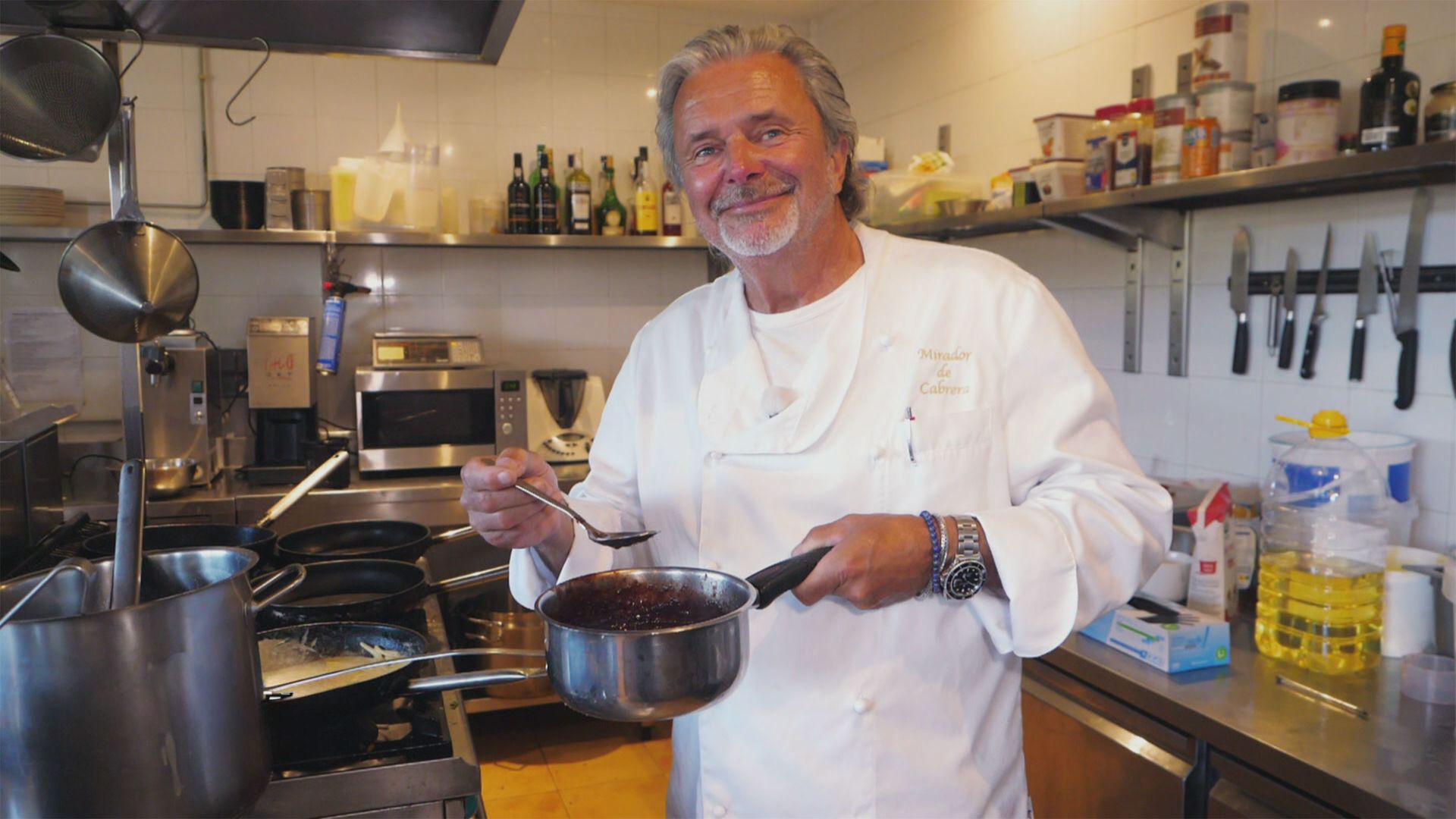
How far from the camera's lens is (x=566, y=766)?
332 centimetres

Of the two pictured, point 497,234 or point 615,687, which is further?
point 497,234

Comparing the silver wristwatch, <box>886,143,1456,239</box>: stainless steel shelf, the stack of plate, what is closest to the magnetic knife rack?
<box>886,143,1456,239</box>: stainless steel shelf

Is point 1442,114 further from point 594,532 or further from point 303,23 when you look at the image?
point 303,23

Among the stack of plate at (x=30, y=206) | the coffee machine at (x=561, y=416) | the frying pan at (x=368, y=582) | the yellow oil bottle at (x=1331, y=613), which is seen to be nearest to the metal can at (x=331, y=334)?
the coffee machine at (x=561, y=416)

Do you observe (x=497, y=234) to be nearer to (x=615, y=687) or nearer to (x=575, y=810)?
(x=575, y=810)

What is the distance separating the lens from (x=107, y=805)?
89 centimetres

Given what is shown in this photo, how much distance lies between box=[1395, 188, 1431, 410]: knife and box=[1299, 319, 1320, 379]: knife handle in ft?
0.57

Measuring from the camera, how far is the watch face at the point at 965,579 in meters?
1.21

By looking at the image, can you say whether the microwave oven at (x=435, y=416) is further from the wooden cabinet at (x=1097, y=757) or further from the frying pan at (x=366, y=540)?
the wooden cabinet at (x=1097, y=757)

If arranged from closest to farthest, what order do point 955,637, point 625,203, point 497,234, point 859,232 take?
point 955,637, point 859,232, point 497,234, point 625,203

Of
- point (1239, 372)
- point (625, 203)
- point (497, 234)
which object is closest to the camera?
point (1239, 372)

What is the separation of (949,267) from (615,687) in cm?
79

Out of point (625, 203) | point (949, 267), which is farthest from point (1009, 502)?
point (625, 203)

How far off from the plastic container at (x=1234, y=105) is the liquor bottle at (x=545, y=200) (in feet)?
7.86
